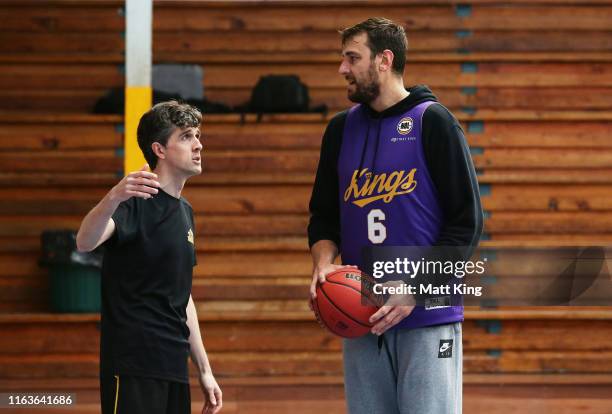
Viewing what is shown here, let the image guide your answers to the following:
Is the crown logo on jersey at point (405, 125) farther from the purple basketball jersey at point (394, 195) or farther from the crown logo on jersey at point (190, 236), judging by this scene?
the crown logo on jersey at point (190, 236)

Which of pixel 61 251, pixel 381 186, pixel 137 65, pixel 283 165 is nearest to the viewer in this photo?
pixel 381 186

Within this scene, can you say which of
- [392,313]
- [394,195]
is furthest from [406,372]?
[394,195]

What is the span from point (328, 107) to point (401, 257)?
14.8 feet

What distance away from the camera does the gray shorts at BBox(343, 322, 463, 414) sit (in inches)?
102

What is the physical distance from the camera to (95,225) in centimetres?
253

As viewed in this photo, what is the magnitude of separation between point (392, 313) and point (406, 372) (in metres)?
0.18

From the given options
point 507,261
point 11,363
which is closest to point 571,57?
point 507,261

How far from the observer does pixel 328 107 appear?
7.08 m

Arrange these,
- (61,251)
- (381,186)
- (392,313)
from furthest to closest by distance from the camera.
→ (61,251) → (381,186) → (392,313)

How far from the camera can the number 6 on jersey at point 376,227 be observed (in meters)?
2.69

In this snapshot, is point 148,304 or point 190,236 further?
point 190,236

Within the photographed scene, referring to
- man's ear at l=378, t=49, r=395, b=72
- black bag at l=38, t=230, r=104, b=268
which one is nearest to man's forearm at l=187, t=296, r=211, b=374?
man's ear at l=378, t=49, r=395, b=72

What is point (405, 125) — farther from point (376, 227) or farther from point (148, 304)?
point (148, 304)

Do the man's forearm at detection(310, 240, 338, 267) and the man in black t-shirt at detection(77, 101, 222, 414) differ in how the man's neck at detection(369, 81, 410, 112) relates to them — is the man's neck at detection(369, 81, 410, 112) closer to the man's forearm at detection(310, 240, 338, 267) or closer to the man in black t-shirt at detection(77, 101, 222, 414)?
the man's forearm at detection(310, 240, 338, 267)
